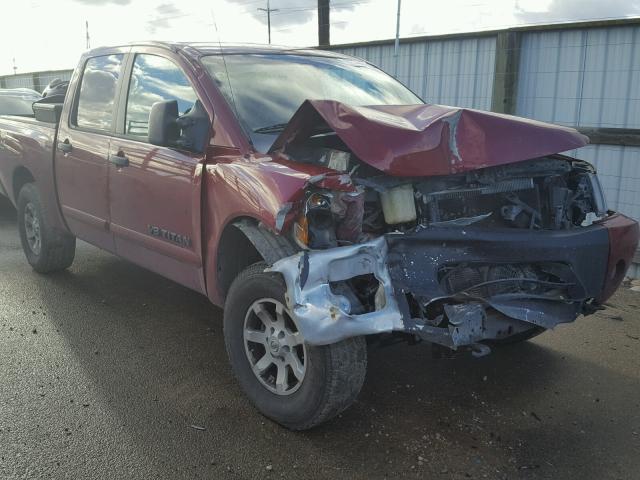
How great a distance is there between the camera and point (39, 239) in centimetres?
580

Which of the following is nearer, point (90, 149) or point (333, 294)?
point (333, 294)

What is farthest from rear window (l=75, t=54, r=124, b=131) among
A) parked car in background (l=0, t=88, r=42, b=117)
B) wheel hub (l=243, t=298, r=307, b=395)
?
parked car in background (l=0, t=88, r=42, b=117)

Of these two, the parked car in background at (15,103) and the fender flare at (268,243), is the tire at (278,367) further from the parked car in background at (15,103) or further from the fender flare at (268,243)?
the parked car in background at (15,103)

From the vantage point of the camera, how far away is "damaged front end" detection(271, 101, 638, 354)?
2.88m

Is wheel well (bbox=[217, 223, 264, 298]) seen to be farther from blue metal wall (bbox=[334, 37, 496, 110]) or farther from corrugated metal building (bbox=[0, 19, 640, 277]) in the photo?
blue metal wall (bbox=[334, 37, 496, 110])

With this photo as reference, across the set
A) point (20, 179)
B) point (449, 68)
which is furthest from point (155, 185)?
point (449, 68)

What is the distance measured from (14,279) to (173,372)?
2.71 m

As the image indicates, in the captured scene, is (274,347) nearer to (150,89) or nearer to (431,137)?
(431,137)

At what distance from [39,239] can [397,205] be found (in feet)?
13.3

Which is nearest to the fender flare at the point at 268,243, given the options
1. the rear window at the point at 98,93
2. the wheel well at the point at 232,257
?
the wheel well at the point at 232,257

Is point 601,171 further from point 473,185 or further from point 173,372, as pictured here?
point 173,372

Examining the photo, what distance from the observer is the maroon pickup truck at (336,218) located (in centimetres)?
294

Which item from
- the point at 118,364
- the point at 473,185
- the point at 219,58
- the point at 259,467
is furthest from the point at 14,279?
the point at 473,185

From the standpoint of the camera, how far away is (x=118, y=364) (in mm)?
3977
